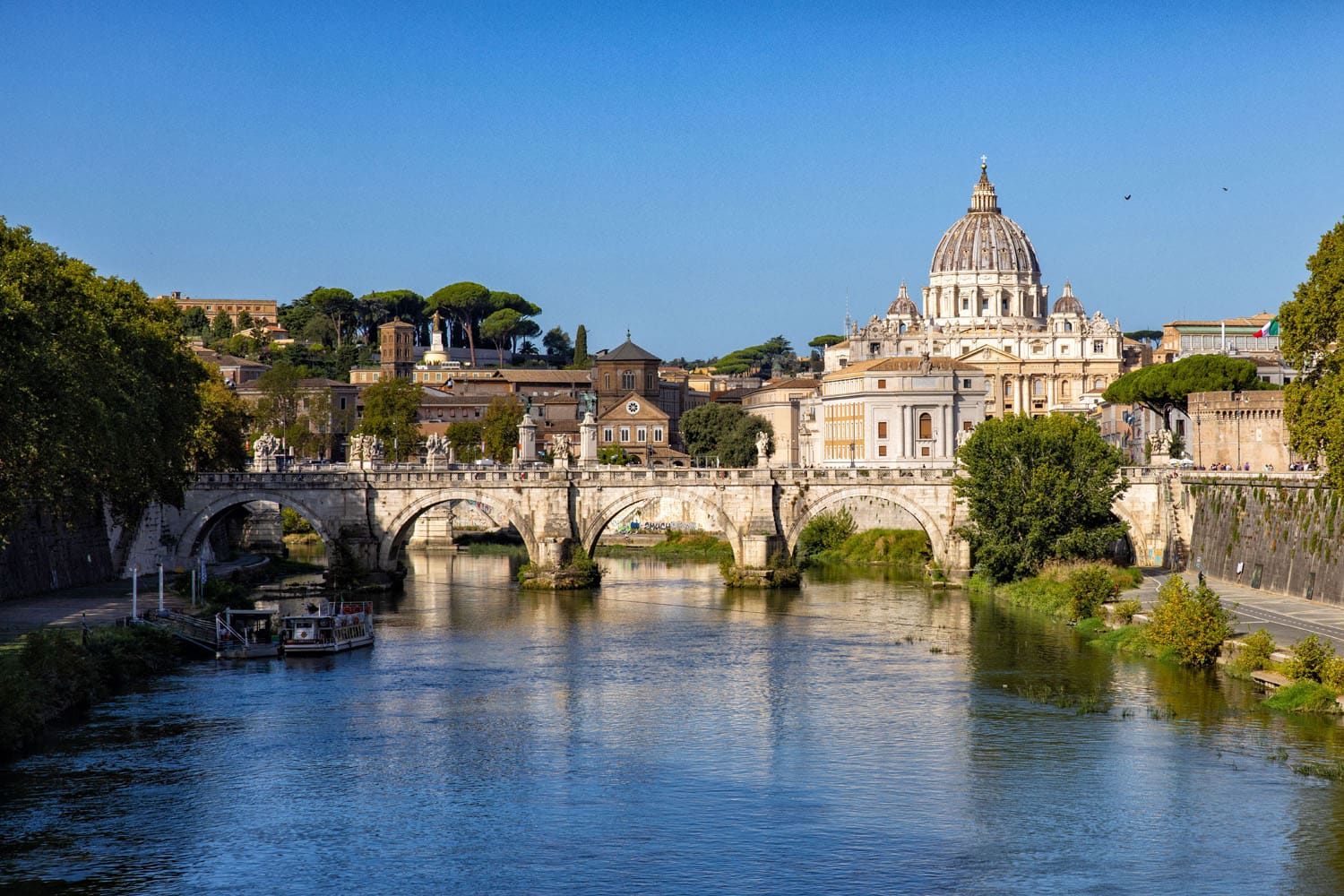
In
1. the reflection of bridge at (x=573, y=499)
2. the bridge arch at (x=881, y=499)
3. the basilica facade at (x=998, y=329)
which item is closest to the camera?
the reflection of bridge at (x=573, y=499)

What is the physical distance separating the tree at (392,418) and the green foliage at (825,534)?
37.3 metres

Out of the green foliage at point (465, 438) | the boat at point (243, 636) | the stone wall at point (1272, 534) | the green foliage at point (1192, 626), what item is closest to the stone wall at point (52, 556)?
the boat at point (243, 636)

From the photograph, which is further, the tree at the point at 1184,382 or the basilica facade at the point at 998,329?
the basilica facade at the point at 998,329

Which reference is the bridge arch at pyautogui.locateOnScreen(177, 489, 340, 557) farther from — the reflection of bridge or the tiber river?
the tiber river

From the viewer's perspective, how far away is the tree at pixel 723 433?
129 meters

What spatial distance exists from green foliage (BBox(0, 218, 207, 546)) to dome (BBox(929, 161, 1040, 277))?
433ft

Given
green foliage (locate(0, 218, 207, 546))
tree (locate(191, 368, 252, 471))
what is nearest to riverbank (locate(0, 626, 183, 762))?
A: green foliage (locate(0, 218, 207, 546))

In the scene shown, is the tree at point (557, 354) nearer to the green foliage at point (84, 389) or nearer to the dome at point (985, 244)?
the dome at point (985, 244)

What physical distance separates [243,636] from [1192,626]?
2502cm

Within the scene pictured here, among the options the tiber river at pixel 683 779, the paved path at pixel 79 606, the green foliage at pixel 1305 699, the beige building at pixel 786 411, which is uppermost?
the beige building at pixel 786 411

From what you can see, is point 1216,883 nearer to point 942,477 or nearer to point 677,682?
point 677,682

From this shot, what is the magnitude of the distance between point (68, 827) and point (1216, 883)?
738 inches

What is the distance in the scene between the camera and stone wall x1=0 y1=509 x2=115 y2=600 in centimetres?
5278

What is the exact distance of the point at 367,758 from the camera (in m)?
36.9
